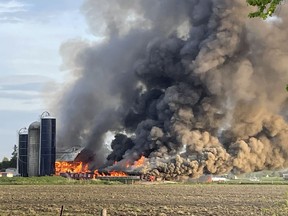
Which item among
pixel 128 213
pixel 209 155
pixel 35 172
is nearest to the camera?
pixel 128 213

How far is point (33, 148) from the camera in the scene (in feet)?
401

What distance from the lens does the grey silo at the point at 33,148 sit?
395ft

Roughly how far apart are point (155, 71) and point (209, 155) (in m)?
19.8

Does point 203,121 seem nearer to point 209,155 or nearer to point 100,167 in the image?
point 209,155

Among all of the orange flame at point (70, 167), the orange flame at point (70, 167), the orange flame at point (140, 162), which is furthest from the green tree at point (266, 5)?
the orange flame at point (70, 167)

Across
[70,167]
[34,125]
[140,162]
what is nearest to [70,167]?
[70,167]

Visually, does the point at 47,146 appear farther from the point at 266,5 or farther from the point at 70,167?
the point at 266,5

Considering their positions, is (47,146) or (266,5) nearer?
(266,5)

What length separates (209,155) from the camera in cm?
10619

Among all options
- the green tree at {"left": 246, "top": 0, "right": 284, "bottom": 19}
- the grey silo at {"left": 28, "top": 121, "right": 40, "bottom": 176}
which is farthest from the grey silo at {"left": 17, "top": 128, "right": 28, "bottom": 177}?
the green tree at {"left": 246, "top": 0, "right": 284, "bottom": 19}

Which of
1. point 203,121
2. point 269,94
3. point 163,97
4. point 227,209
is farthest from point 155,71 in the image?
point 227,209

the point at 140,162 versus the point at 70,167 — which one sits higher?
the point at 140,162

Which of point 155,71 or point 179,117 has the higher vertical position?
point 155,71

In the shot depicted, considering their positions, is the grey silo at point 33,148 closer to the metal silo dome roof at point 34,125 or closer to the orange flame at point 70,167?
the metal silo dome roof at point 34,125
